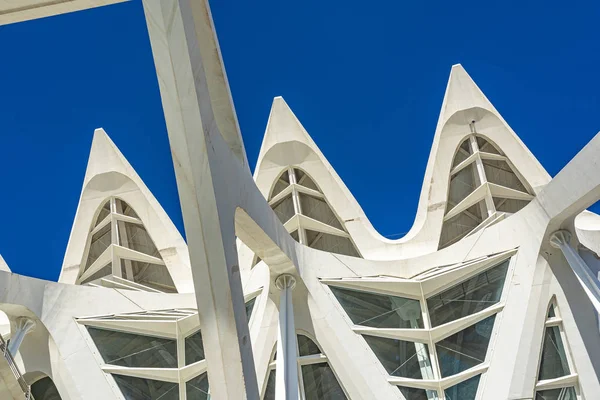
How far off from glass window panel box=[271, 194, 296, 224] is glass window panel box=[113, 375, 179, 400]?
11670mm

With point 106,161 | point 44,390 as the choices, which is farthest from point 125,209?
point 44,390

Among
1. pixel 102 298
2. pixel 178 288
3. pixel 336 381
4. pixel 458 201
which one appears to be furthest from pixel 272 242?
pixel 458 201

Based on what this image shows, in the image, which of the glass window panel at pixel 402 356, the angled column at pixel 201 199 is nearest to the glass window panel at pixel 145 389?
the glass window panel at pixel 402 356

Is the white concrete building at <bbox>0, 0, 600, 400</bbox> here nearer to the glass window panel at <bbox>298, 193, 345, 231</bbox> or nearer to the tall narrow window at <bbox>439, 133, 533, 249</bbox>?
the tall narrow window at <bbox>439, 133, 533, 249</bbox>

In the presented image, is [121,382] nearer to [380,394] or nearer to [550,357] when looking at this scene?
[380,394]

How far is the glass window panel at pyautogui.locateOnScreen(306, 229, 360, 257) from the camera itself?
27406 mm

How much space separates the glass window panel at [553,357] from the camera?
14594 mm

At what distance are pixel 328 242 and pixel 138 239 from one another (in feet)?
27.8

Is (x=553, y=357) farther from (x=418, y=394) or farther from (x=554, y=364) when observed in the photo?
(x=418, y=394)

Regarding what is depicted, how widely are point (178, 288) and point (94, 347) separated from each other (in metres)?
8.79

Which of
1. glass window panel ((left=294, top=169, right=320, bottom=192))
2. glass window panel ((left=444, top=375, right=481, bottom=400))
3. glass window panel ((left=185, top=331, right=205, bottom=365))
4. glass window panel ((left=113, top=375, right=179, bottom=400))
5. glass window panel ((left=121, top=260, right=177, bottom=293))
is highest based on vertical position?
glass window panel ((left=294, top=169, right=320, bottom=192))

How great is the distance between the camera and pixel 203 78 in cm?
1046

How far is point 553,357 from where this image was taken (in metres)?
14.9

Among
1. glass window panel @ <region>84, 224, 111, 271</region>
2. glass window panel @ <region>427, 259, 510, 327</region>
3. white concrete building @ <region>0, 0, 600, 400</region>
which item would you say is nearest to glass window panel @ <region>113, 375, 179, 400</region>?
white concrete building @ <region>0, 0, 600, 400</region>
